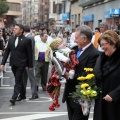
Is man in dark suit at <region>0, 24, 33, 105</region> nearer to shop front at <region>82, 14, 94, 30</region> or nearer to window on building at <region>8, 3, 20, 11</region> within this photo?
shop front at <region>82, 14, 94, 30</region>

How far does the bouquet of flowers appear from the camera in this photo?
5449mm

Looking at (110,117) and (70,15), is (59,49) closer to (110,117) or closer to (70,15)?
(110,117)

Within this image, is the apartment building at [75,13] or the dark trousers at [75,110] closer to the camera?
the dark trousers at [75,110]

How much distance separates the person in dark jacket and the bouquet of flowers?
109 mm

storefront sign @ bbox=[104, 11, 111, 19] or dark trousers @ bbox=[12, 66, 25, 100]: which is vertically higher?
storefront sign @ bbox=[104, 11, 111, 19]

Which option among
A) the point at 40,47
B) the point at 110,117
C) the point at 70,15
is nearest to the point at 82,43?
the point at 110,117

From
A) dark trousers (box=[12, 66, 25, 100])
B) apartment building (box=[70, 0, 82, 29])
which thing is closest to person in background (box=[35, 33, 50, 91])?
dark trousers (box=[12, 66, 25, 100])

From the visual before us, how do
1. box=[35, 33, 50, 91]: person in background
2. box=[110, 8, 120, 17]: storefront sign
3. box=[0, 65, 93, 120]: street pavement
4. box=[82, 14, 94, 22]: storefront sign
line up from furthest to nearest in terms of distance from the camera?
box=[82, 14, 94, 22]: storefront sign, box=[110, 8, 120, 17]: storefront sign, box=[35, 33, 50, 91]: person in background, box=[0, 65, 93, 120]: street pavement

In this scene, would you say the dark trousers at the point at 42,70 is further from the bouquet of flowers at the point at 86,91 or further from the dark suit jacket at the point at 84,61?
the bouquet of flowers at the point at 86,91

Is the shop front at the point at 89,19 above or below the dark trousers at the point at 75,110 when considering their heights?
below

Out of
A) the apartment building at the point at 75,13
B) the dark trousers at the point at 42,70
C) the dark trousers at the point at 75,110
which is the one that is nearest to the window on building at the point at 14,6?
the apartment building at the point at 75,13

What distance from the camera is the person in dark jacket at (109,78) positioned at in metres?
5.29

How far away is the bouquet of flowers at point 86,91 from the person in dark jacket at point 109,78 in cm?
11

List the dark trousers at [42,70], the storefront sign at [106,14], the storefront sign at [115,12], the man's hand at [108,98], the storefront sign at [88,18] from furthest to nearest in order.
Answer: the storefront sign at [88,18], the storefront sign at [106,14], the storefront sign at [115,12], the dark trousers at [42,70], the man's hand at [108,98]
